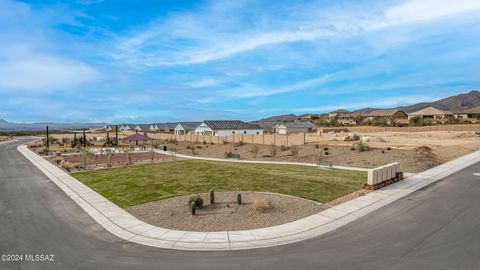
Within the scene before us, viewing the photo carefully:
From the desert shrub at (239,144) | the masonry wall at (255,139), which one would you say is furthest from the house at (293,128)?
the desert shrub at (239,144)

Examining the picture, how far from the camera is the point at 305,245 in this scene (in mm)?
10414

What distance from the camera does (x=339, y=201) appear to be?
1588cm

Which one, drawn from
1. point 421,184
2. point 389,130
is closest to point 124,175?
point 421,184

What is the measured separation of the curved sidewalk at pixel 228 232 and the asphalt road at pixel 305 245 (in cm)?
44

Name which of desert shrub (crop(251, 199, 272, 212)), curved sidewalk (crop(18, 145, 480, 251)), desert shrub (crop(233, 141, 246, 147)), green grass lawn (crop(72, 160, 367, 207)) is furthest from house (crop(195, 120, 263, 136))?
desert shrub (crop(251, 199, 272, 212))

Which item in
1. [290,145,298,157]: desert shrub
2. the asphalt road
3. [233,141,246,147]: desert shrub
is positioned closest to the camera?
the asphalt road

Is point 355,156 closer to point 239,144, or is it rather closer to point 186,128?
point 239,144

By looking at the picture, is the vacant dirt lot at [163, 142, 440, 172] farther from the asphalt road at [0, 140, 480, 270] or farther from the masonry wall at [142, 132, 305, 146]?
the asphalt road at [0, 140, 480, 270]

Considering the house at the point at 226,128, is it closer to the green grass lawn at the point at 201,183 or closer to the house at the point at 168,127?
the house at the point at 168,127

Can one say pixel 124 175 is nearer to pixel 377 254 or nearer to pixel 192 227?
pixel 192 227

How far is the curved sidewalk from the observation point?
10604 millimetres

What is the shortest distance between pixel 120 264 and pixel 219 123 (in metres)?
66.2

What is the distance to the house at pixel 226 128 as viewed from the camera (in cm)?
7119

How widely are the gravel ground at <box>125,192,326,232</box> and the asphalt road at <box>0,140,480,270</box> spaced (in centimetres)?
206
